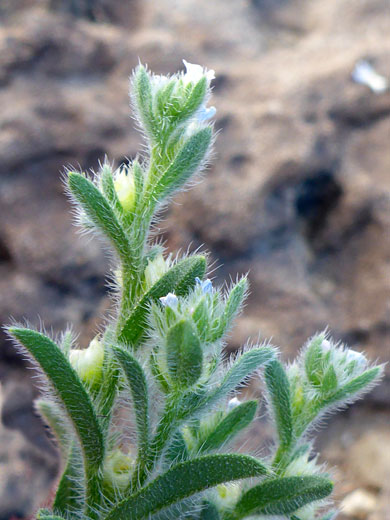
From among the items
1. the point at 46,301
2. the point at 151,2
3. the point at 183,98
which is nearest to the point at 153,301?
the point at 183,98

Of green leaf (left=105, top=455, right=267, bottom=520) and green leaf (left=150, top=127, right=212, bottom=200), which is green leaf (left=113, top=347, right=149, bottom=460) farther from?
green leaf (left=150, top=127, right=212, bottom=200)

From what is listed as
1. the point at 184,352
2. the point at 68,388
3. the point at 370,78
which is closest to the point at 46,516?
the point at 68,388

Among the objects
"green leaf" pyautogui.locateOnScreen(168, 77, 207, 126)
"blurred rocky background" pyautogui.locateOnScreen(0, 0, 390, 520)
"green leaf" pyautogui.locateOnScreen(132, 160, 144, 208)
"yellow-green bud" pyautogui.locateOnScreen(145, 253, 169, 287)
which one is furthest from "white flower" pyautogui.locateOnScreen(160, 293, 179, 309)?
"blurred rocky background" pyautogui.locateOnScreen(0, 0, 390, 520)

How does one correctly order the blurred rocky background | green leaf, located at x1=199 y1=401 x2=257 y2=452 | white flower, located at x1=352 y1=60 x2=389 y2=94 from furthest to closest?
white flower, located at x1=352 y1=60 x2=389 y2=94 < the blurred rocky background < green leaf, located at x1=199 y1=401 x2=257 y2=452

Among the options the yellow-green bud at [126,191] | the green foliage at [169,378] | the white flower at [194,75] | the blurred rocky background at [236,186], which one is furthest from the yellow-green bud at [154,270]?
the blurred rocky background at [236,186]

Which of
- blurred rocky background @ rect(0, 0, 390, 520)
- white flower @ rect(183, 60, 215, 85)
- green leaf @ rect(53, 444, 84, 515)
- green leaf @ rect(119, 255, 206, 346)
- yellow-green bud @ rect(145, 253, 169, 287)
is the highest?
blurred rocky background @ rect(0, 0, 390, 520)

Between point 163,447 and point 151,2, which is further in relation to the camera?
point 151,2

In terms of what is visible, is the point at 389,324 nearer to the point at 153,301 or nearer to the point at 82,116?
the point at 82,116
